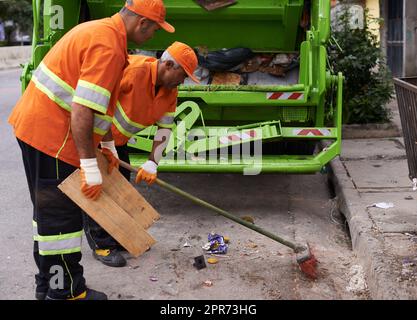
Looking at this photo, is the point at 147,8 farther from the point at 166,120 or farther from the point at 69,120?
the point at 166,120

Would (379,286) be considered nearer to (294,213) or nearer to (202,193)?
(294,213)

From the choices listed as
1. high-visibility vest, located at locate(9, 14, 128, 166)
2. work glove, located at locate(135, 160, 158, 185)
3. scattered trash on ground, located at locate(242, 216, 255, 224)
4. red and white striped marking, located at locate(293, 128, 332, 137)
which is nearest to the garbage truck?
red and white striped marking, located at locate(293, 128, 332, 137)

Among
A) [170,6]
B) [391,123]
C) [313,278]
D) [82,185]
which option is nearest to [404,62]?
[391,123]

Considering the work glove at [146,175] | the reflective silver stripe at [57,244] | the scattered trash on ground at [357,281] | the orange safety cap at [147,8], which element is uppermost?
the orange safety cap at [147,8]

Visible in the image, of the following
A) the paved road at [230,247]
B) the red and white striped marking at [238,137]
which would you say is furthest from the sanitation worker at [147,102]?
the red and white striped marking at [238,137]

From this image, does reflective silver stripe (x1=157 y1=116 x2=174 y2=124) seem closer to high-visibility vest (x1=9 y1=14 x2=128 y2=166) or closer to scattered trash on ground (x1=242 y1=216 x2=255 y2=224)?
high-visibility vest (x1=9 y1=14 x2=128 y2=166)

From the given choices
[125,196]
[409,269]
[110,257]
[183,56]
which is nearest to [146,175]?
[125,196]

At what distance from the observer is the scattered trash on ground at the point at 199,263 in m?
3.89

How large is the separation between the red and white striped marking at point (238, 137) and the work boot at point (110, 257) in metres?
1.30

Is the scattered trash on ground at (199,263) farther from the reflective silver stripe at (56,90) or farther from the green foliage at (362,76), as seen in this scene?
the green foliage at (362,76)

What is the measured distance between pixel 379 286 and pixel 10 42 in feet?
119

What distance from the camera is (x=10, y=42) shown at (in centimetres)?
3650

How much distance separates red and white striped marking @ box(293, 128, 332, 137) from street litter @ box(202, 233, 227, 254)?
114 centimetres
